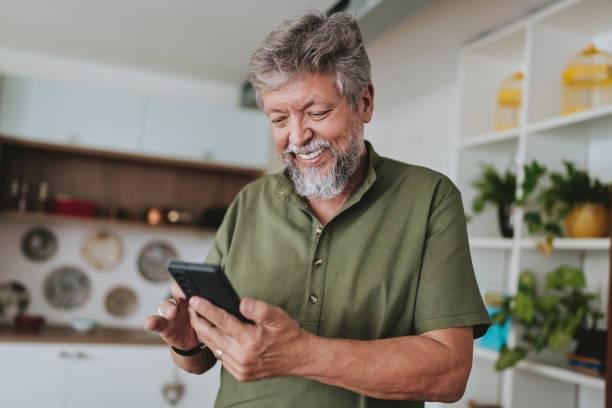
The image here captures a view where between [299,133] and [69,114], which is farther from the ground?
[69,114]

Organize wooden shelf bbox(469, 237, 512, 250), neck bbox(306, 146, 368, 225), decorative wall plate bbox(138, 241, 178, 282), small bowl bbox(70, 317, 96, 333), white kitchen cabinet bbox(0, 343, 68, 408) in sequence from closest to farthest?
neck bbox(306, 146, 368, 225) → wooden shelf bbox(469, 237, 512, 250) → white kitchen cabinet bbox(0, 343, 68, 408) → small bowl bbox(70, 317, 96, 333) → decorative wall plate bbox(138, 241, 178, 282)

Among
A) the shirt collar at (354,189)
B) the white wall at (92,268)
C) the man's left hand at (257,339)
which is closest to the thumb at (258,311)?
the man's left hand at (257,339)

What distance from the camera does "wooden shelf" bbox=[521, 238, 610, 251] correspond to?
237cm

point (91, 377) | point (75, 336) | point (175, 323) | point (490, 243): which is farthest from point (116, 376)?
point (175, 323)

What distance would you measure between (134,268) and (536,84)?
3.32 m

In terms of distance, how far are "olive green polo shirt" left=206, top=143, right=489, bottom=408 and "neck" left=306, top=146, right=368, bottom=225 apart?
0.11 feet

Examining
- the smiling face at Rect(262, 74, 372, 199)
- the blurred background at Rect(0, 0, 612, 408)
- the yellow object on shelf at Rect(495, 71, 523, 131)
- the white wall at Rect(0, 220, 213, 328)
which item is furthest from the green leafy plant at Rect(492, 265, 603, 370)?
the white wall at Rect(0, 220, 213, 328)

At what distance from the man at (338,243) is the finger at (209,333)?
0.51 ft

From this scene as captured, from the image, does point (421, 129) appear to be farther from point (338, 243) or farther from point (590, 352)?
point (338, 243)

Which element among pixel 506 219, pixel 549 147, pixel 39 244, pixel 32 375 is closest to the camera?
pixel 549 147

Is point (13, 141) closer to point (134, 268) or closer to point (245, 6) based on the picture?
point (134, 268)

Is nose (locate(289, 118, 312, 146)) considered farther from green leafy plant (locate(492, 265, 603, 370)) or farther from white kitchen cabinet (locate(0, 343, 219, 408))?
white kitchen cabinet (locate(0, 343, 219, 408))

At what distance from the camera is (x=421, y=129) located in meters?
4.46

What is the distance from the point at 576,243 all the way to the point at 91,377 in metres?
3.05
